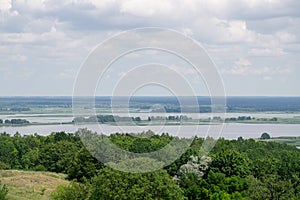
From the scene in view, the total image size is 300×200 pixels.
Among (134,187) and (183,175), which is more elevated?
(134,187)

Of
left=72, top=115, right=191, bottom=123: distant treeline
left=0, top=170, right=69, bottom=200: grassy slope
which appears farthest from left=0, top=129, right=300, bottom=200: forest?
left=72, top=115, right=191, bottom=123: distant treeline

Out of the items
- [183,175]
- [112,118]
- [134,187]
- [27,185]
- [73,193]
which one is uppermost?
[112,118]

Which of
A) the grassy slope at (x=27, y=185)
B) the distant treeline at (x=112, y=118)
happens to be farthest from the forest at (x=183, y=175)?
the distant treeline at (x=112, y=118)

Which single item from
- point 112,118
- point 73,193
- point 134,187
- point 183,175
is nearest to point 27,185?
point 73,193

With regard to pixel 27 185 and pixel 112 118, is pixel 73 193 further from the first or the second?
pixel 112 118

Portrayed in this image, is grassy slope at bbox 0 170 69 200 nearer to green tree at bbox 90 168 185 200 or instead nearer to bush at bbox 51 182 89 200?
bush at bbox 51 182 89 200

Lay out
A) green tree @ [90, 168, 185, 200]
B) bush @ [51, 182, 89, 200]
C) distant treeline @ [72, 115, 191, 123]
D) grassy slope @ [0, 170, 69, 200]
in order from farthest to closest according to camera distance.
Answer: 1. distant treeline @ [72, 115, 191, 123]
2. grassy slope @ [0, 170, 69, 200]
3. bush @ [51, 182, 89, 200]
4. green tree @ [90, 168, 185, 200]

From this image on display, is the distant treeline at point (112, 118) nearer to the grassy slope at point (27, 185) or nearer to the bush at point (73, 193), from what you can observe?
the bush at point (73, 193)
